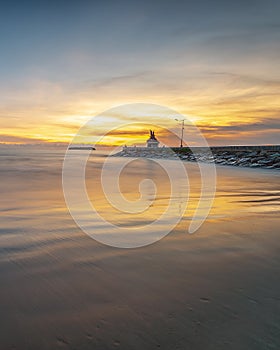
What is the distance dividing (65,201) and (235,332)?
5129 mm

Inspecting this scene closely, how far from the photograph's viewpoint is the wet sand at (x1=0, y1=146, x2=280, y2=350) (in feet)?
5.44

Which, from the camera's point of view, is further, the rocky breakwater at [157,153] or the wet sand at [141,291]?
the rocky breakwater at [157,153]

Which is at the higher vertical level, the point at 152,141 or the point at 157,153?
the point at 152,141

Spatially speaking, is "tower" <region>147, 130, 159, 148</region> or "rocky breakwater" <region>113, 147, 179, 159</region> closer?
"rocky breakwater" <region>113, 147, 179, 159</region>

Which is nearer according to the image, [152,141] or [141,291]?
[141,291]

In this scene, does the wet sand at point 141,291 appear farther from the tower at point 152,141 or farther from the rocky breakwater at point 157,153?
the tower at point 152,141

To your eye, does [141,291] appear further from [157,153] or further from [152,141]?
[152,141]

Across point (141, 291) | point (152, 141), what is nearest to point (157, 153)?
point (152, 141)

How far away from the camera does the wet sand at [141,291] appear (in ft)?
5.44

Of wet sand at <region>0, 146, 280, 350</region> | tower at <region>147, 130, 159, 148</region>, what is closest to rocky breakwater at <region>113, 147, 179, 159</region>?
tower at <region>147, 130, 159, 148</region>

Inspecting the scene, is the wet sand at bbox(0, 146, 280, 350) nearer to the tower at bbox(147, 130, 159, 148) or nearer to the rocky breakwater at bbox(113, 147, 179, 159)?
the rocky breakwater at bbox(113, 147, 179, 159)

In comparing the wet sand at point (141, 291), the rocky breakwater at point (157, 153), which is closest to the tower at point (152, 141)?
the rocky breakwater at point (157, 153)

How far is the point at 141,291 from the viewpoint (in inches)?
85.7

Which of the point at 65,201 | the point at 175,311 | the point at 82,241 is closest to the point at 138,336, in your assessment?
the point at 175,311
